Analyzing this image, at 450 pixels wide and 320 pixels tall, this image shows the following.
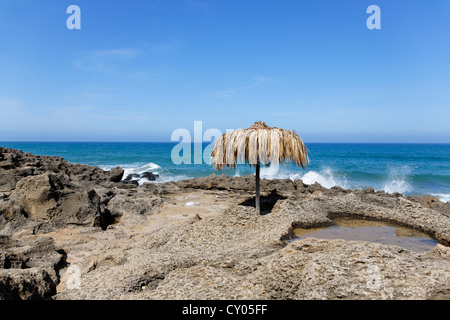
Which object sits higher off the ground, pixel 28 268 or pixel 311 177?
pixel 28 268

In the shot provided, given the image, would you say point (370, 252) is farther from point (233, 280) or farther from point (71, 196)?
point (71, 196)

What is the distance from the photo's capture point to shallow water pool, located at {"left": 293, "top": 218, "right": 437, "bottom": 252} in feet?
14.6

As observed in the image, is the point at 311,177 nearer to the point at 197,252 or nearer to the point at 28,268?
the point at 197,252

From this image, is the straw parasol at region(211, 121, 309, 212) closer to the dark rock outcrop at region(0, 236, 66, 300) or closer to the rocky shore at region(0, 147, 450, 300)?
the rocky shore at region(0, 147, 450, 300)

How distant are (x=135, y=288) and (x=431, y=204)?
9.23m

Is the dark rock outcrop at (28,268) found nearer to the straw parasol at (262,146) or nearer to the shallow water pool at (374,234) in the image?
the shallow water pool at (374,234)

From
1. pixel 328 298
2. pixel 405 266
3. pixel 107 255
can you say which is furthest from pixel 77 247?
pixel 405 266

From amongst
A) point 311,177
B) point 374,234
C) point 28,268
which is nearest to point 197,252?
point 28,268

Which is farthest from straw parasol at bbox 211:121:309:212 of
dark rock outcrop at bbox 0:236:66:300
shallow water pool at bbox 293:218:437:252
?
dark rock outcrop at bbox 0:236:66:300

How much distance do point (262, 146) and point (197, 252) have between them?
324cm

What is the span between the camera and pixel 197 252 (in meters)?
3.76

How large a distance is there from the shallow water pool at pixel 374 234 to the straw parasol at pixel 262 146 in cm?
175

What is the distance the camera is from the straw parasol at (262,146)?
6297mm

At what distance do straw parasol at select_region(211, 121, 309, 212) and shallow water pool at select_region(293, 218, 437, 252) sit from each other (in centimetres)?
175
